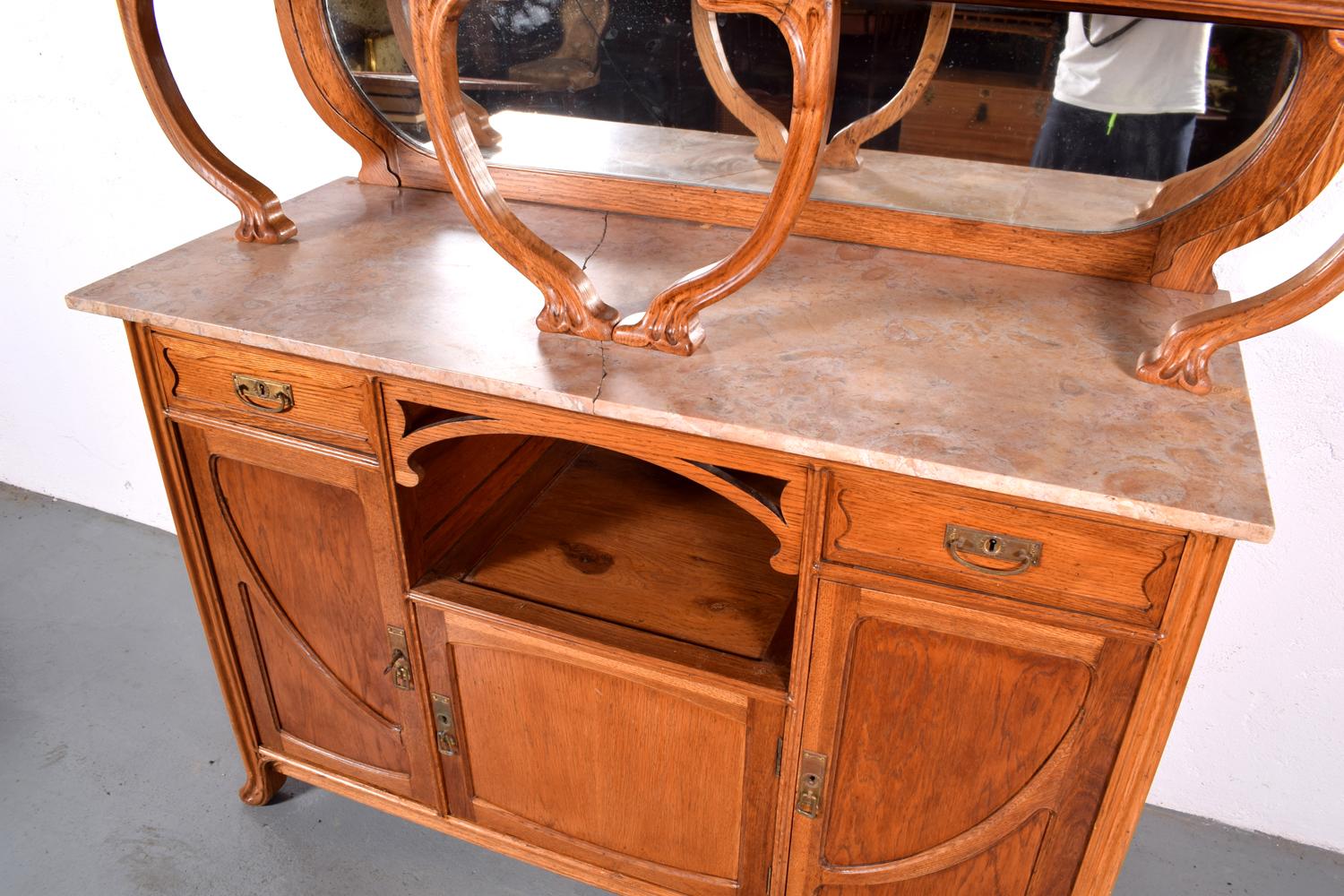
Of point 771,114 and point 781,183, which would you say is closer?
point 781,183

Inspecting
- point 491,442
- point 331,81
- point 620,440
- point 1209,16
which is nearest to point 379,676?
point 491,442

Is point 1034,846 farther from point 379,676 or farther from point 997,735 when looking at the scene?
point 379,676

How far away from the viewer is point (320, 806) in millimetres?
2184

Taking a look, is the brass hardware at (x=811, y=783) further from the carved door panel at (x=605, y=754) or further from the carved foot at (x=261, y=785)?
the carved foot at (x=261, y=785)

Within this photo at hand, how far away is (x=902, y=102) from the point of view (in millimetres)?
1580

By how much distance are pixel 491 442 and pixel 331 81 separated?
2.48 feet

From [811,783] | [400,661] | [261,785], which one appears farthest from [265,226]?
[811,783]

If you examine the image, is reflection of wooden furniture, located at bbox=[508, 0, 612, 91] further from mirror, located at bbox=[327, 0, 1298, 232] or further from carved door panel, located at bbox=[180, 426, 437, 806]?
carved door panel, located at bbox=[180, 426, 437, 806]

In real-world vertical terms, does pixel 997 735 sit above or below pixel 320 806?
above

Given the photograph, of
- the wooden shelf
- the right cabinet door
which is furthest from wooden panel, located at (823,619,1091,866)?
the wooden shelf

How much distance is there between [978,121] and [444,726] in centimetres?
141

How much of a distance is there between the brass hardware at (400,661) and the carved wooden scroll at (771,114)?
42.1 inches

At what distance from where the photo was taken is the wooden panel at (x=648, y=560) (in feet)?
5.29

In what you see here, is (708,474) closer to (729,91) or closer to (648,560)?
(648,560)
